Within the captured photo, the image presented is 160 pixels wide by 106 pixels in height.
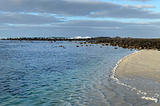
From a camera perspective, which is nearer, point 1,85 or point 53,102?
point 53,102

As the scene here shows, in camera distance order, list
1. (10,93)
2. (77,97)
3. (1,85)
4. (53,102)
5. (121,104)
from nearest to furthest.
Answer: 1. (121,104)
2. (53,102)
3. (77,97)
4. (10,93)
5. (1,85)

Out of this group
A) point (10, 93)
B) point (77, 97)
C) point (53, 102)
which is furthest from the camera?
point (10, 93)

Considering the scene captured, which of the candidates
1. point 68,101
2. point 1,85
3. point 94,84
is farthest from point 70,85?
point 1,85

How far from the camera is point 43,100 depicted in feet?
25.1

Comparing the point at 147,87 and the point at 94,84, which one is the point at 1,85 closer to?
the point at 94,84

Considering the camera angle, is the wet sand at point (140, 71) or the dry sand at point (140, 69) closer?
the wet sand at point (140, 71)

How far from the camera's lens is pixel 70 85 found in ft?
33.8

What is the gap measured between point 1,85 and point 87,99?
245 inches

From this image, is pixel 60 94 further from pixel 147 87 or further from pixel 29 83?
pixel 147 87

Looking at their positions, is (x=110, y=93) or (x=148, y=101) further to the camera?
(x=110, y=93)

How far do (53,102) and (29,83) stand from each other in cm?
402

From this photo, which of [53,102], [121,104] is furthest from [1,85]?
[121,104]

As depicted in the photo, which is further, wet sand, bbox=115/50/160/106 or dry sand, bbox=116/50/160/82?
dry sand, bbox=116/50/160/82

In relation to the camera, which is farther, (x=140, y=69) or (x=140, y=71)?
(x=140, y=69)
